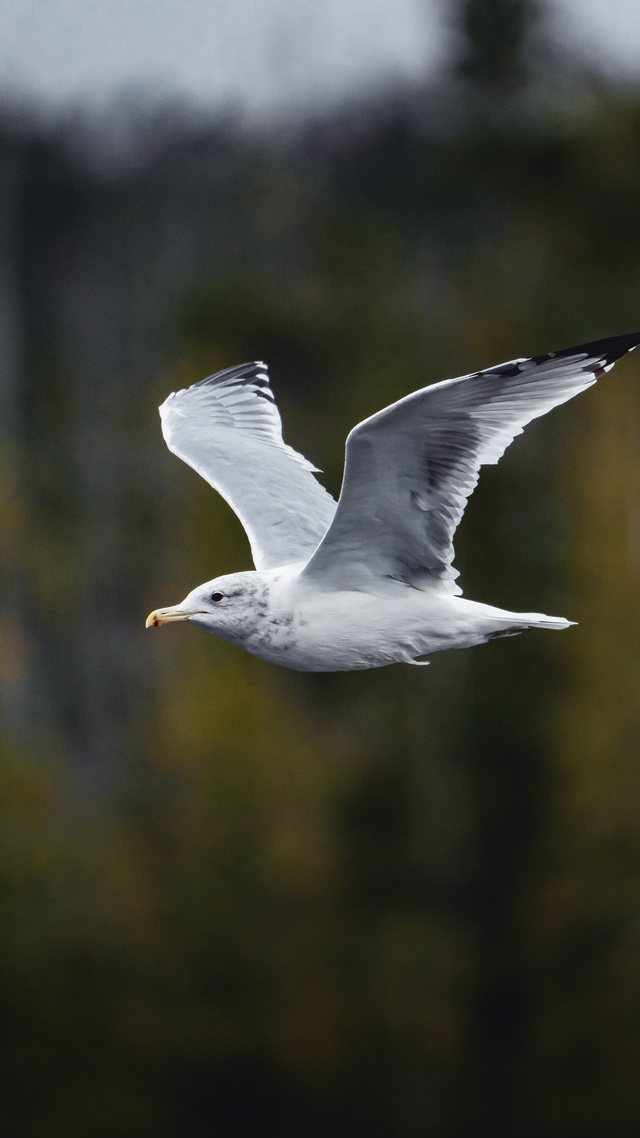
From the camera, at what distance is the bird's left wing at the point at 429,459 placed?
10.9 feet

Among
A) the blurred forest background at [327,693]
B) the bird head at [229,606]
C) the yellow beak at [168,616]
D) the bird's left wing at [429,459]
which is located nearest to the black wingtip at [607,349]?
the bird's left wing at [429,459]

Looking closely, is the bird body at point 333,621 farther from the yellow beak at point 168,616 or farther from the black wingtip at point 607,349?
the black wingtip at point 607,349

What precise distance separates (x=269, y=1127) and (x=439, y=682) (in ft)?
15.4

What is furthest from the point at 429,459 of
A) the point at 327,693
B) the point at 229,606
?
the point at 327,693

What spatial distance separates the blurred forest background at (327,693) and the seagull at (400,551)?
8.79m

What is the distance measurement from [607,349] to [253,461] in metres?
1.39

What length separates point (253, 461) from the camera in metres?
4.51

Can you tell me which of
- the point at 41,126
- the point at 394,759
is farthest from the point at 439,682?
the point at 41,126

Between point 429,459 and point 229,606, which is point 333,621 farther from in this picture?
point 429,459

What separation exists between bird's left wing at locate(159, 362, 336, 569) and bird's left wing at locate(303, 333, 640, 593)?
474mm

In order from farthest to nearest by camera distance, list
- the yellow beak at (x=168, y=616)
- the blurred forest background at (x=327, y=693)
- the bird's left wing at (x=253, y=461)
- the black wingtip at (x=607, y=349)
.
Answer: the blurred forest background at (x=327, y=693) → the bird's left wing at (x=253, y=461) → the yellow beak at (x=168, y=616) → the black wingtip at (x=607, y=349)

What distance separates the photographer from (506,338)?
1334cm

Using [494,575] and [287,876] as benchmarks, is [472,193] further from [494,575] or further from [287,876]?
[287,876]

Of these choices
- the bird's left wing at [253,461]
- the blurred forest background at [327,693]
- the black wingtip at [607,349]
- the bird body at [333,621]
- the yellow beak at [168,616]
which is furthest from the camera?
the blurred forest background at [327,693]
